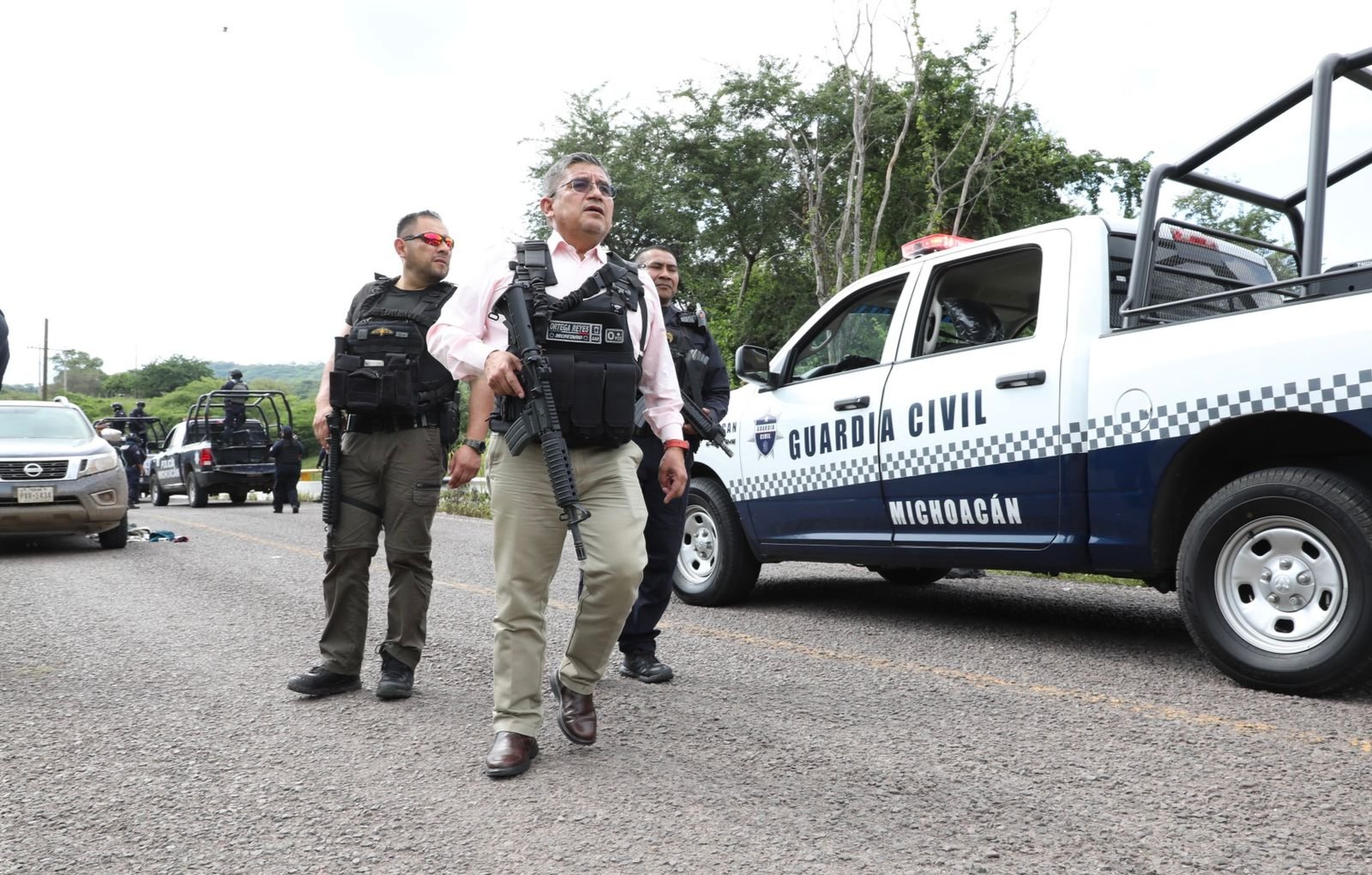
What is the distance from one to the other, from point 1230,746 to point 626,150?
2513cm

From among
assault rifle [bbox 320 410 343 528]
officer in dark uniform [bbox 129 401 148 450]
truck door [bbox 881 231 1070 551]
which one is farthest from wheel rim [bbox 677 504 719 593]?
officer in dark uniform [bbox 129 401 148 450]

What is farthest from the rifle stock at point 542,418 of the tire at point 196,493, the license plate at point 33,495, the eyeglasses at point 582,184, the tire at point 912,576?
the tire at point 196,493

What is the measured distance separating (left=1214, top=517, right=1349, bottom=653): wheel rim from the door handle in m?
1.02

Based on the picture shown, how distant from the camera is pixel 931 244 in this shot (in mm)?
5875

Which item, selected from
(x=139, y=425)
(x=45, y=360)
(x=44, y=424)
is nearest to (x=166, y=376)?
(x=45, y=360)

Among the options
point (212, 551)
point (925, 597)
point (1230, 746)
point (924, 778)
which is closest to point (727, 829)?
point (924, 778)

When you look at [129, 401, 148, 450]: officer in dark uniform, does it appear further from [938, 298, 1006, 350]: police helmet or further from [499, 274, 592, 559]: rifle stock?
[499, 274, 592, 559]: rifle stock

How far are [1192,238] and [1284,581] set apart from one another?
1.76 meters

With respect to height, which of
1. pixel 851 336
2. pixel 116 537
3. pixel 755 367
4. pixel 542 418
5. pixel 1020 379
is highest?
pixel 851 336

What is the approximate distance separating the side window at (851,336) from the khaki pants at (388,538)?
8.19 ft

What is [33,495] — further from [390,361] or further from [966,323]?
[966,323]

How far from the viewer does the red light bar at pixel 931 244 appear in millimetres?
5820

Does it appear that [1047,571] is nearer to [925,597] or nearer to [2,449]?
[925,597]

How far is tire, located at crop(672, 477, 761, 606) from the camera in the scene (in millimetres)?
6625
